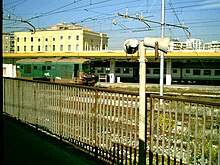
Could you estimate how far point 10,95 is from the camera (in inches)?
367

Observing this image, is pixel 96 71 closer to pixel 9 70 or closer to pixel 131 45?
pixel 9 70

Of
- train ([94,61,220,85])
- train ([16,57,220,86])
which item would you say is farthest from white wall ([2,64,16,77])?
train ([94,61,220,85])

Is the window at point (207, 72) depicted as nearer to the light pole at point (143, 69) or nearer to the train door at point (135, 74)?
the train door at point (135, 74)

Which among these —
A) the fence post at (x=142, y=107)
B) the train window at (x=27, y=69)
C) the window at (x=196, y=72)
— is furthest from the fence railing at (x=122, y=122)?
the window at (x=196, y=72)

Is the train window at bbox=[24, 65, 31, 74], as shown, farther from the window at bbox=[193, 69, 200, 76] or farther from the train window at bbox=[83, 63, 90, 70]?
the window at bbox=[193, 69, 200, 76]

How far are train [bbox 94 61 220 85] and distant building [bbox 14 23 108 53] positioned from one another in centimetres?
2907

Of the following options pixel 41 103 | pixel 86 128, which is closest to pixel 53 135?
pixel 41 103

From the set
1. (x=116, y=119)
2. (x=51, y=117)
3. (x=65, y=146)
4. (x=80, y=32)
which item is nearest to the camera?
(x=116, y=119)

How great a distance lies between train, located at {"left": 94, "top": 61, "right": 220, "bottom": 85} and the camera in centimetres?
3616

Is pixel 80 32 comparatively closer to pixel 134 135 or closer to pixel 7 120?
pixel 7 120

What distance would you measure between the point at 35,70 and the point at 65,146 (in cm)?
2787

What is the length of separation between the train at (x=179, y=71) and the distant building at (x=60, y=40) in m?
29.1

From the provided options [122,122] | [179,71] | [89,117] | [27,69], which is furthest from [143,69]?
[179,71]

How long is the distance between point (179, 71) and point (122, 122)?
1414 inches
